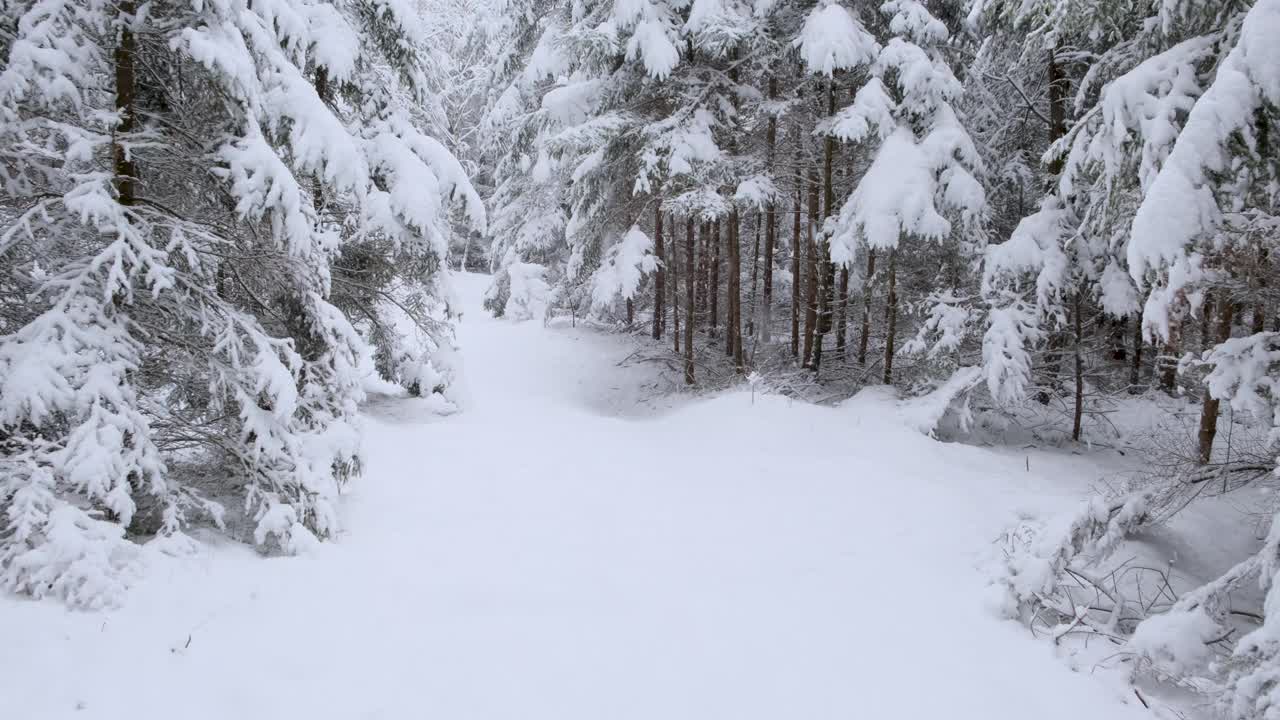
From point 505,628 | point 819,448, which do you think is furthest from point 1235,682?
point 819,448

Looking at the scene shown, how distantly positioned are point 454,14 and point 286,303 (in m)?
39.2

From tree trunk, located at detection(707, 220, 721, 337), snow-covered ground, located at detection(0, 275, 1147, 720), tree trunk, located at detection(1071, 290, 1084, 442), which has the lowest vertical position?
snow-covered ground, located at detection(0, 275, 1147, 720)

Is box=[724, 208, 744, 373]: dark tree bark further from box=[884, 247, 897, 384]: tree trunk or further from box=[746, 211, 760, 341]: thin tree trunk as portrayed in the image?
box=[746, 211, 760, 341]: thin tree trunk

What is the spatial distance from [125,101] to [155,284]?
5.62ft

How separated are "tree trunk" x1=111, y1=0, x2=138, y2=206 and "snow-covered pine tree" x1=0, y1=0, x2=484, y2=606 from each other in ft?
0.06

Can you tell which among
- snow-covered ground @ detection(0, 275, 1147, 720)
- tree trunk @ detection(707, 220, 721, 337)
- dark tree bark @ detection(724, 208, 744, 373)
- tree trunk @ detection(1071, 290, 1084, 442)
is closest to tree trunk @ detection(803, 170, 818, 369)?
dark tree bark @ detection(724, 208, 744, 373)

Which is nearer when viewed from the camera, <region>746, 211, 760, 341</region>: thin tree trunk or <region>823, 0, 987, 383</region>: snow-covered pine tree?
<region>823, 0, 987, 383</region>: snow-covered pine tree

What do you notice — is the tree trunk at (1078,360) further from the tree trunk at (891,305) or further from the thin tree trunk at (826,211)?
the thin tree trunk at (826,211)

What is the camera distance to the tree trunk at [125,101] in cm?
537

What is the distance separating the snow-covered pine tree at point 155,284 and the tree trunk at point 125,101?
0.06 feet

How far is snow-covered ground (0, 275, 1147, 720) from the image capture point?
4172 millimetres

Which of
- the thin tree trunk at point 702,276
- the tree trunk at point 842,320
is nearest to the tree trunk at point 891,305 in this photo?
the tree trunk at point 842,320

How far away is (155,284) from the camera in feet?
16.5

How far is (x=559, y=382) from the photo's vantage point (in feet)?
53.6
